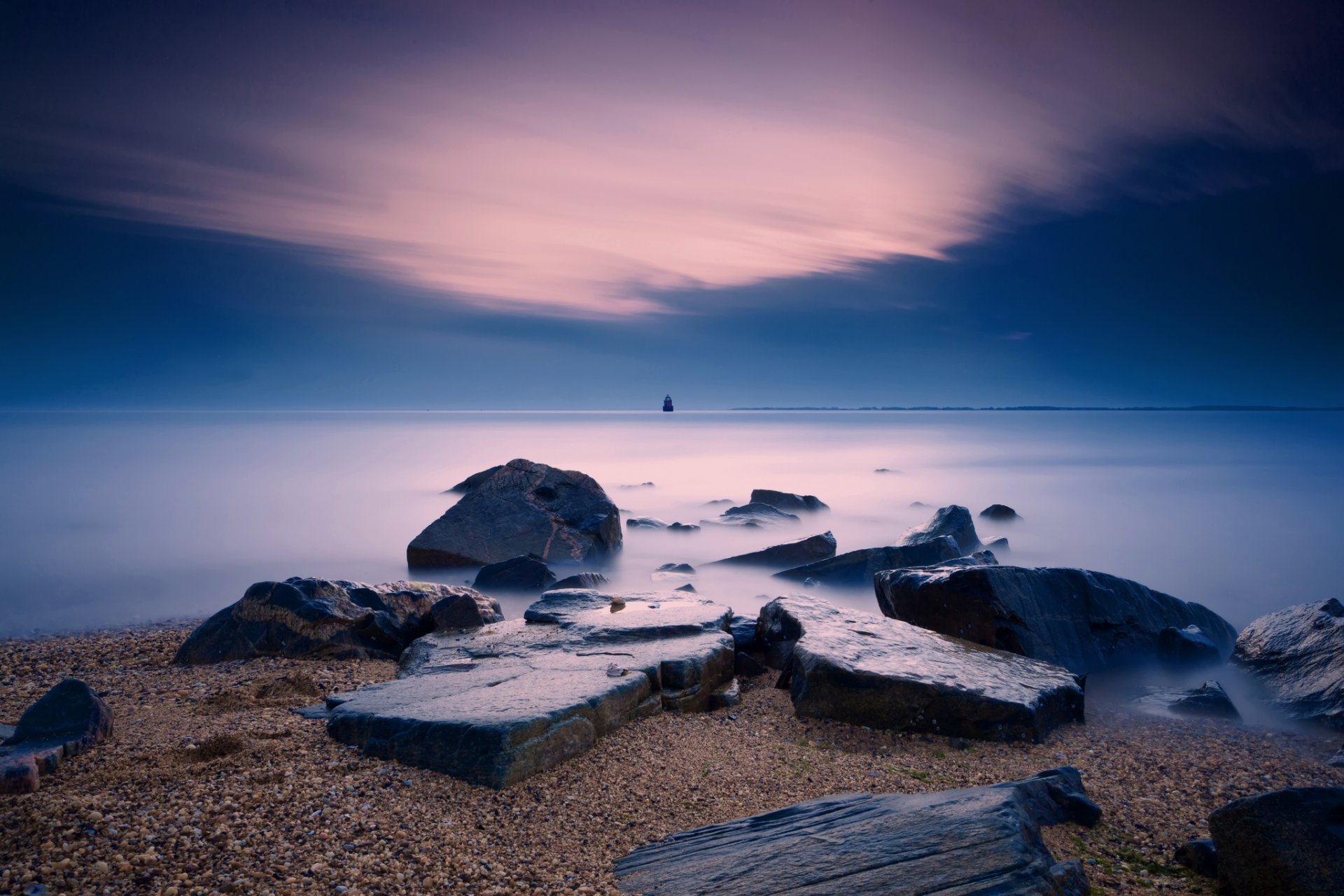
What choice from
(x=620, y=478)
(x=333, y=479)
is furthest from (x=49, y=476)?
(x=620, y=478)

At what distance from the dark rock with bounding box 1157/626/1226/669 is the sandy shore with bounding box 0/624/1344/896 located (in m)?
1.71

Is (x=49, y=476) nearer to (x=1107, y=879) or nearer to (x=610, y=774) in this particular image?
(x=610, y=774)

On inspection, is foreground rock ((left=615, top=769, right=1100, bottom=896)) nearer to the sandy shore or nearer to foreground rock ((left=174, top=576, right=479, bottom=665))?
the sandy shore

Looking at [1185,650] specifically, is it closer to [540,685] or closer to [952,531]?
[952,531]

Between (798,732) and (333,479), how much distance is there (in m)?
27.1

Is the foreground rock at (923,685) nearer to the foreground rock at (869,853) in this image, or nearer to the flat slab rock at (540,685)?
the flat slab rock at (540,685)

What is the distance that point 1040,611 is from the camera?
711 centimetres

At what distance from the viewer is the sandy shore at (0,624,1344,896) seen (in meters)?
3.03

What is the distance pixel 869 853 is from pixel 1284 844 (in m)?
1.73

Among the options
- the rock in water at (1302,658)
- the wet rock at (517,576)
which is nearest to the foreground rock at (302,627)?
the wet rock at (517,576)

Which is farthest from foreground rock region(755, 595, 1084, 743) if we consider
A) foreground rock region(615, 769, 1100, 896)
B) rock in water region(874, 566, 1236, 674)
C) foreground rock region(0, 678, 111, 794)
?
foreground rock region(0, 678, 111, 794)

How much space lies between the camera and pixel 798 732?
16.5 feet

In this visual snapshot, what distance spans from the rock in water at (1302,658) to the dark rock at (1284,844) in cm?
334

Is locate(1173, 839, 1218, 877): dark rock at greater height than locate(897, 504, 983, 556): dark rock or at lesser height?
lesser
